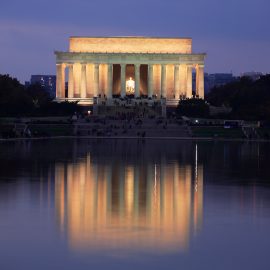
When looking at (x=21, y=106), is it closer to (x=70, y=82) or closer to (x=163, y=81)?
(x=70, y=82)

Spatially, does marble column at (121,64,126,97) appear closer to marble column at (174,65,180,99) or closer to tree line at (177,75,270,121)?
marble column at (174,65,180,99)

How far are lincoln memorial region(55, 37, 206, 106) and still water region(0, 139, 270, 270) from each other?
223 ft

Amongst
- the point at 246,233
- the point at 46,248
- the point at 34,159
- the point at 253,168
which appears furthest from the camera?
the point at 34,159

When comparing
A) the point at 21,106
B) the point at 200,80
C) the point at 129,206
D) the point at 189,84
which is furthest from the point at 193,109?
the point at 129,206

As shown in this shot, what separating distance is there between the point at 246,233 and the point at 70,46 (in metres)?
92.8

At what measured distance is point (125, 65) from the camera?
110250 mm

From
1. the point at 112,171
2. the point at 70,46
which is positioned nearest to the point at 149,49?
the point at 70,46

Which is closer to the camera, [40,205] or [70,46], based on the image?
[40,205]

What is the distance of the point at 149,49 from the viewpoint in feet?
360

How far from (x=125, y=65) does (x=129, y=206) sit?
281 ft

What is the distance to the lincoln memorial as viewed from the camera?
108625mm

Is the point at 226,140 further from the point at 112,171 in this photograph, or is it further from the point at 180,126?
the point at 112,171

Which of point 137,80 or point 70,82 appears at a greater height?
point 137,80

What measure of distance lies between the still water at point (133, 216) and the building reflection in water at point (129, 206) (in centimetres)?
2
